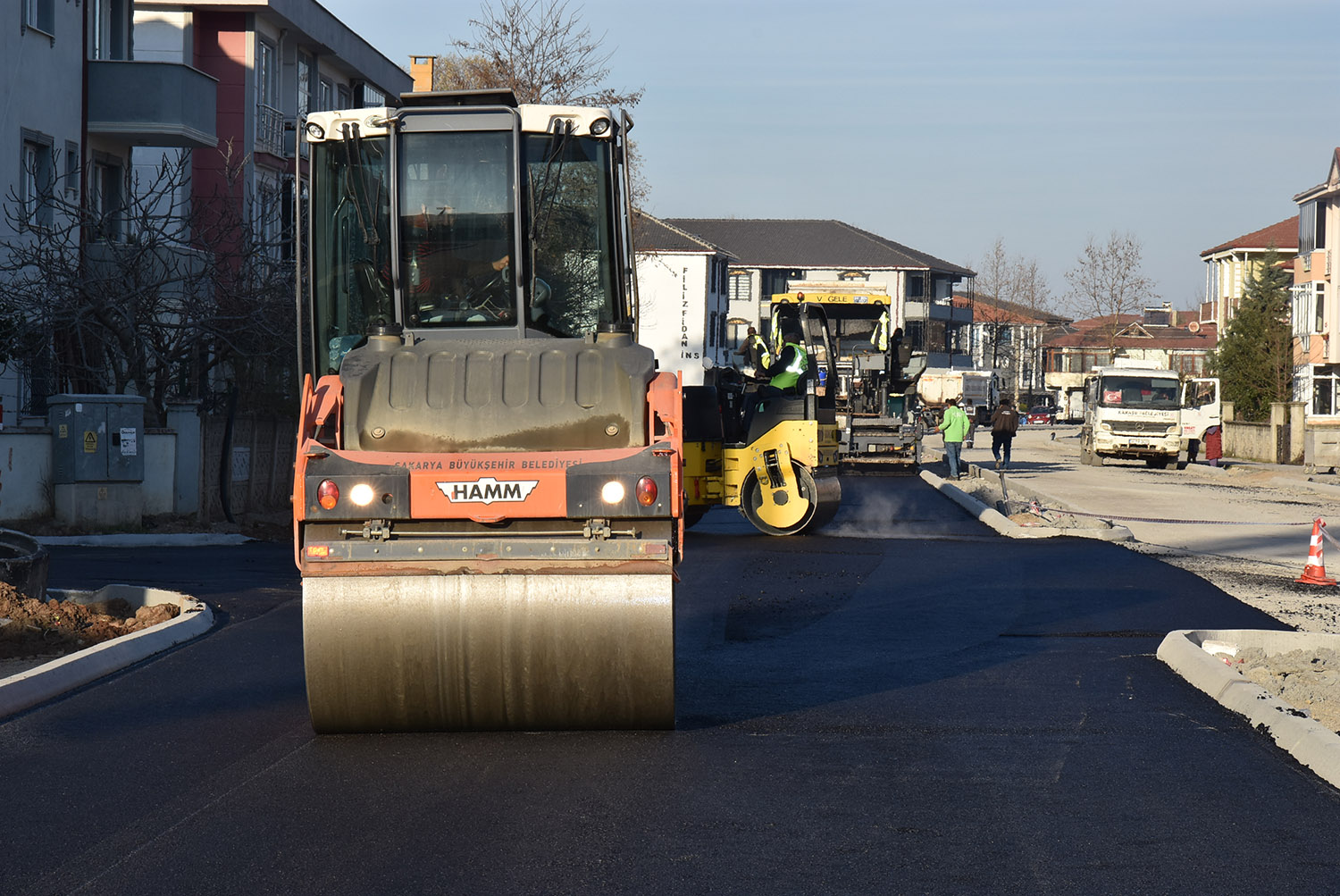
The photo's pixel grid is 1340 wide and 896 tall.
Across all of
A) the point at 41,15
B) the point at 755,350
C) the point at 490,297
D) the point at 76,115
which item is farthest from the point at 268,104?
the point at 490,297

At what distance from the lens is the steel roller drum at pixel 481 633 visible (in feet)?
24.1

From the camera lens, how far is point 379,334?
835 cm

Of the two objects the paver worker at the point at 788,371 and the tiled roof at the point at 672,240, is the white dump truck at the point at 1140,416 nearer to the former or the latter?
the paver worker at the point at 788,371

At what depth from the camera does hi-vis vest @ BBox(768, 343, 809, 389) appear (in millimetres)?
20641

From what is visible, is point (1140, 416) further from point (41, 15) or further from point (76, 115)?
point (41, 15)

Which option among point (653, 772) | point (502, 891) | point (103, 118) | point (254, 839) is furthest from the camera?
point (103, 118)

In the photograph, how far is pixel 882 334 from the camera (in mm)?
34750

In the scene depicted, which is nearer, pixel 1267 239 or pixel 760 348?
pixel 760 348

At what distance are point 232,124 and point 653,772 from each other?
94.3 ft

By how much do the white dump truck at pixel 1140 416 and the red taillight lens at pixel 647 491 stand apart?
3640 centimetres

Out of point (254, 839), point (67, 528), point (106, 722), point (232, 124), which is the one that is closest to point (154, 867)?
point (254, 839)

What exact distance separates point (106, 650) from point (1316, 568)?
11255 mm

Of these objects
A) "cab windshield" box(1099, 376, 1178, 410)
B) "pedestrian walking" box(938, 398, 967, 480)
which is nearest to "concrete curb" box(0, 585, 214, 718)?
"pedestrian walking" box(938, 398, 967, 480)

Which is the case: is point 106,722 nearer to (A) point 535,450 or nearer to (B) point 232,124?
(A) point 535,450
